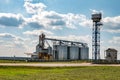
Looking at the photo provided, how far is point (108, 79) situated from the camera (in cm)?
3841

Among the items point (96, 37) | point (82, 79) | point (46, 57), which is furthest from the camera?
point (46, 57)

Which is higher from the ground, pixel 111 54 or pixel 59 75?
pixel 111 54

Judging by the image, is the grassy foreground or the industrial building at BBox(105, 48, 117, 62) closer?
the grassy foreground

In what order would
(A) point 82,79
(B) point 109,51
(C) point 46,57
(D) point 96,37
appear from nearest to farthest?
(A) point 82,79, (B) point 109,51, (D) point 96,37, (C) point 46,57

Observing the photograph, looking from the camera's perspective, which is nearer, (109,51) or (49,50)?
(109,51)

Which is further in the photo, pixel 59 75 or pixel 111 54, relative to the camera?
pixel 111 54

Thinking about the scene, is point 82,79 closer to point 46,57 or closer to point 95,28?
Answer: point 95,28

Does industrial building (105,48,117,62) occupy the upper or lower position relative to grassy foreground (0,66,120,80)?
upper

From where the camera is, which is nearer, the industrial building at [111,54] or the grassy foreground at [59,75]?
the grassy foreground at [59,75]

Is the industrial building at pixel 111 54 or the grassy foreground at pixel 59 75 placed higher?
the industrial building at pixel 111 54

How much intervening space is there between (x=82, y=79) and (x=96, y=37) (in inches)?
4964

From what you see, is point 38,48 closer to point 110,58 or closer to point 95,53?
point 95,53

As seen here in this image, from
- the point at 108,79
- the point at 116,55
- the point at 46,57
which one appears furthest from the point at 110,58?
the point at 108,79

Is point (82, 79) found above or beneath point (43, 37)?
beneath
